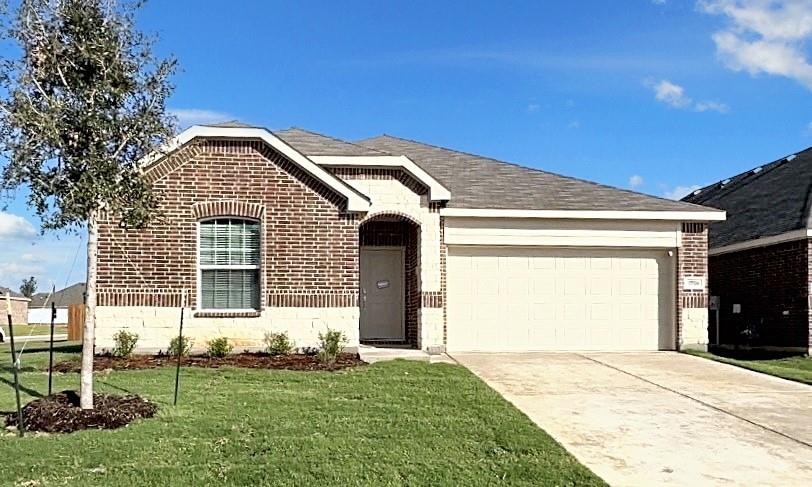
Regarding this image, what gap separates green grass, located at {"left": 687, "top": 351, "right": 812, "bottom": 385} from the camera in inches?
540

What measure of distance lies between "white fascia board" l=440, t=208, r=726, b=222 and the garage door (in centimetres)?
78

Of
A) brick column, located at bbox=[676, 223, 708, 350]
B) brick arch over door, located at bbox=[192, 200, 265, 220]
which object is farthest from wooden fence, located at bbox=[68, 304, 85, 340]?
brick column, located at bbox=[676, 223, 708, 350]

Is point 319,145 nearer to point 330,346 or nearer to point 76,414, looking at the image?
point 330,346

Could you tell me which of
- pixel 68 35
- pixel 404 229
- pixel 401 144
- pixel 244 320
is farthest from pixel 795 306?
pixel 68 35

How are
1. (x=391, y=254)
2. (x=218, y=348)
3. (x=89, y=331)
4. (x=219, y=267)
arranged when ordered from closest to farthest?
(x=89, y=331), (x=218, y=348), (x=219, y=267), (x=391, y=254)

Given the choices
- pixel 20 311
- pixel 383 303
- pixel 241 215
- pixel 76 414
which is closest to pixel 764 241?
pixel 383 303

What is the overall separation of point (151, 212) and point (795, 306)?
45.9ft

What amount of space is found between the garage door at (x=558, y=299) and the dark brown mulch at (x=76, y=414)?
870 centimetres

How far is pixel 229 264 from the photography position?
49.6ft

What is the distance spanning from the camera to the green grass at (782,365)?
1371cm

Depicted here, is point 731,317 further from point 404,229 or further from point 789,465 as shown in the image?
point 789,465

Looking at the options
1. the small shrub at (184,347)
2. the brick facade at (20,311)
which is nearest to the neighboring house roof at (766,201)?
the small shrub at (184,347)

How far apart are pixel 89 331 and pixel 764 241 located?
15.1 metres

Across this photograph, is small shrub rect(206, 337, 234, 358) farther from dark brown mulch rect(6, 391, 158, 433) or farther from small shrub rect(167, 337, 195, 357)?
dark brown mulch rect(6, 391, 158, 433)
